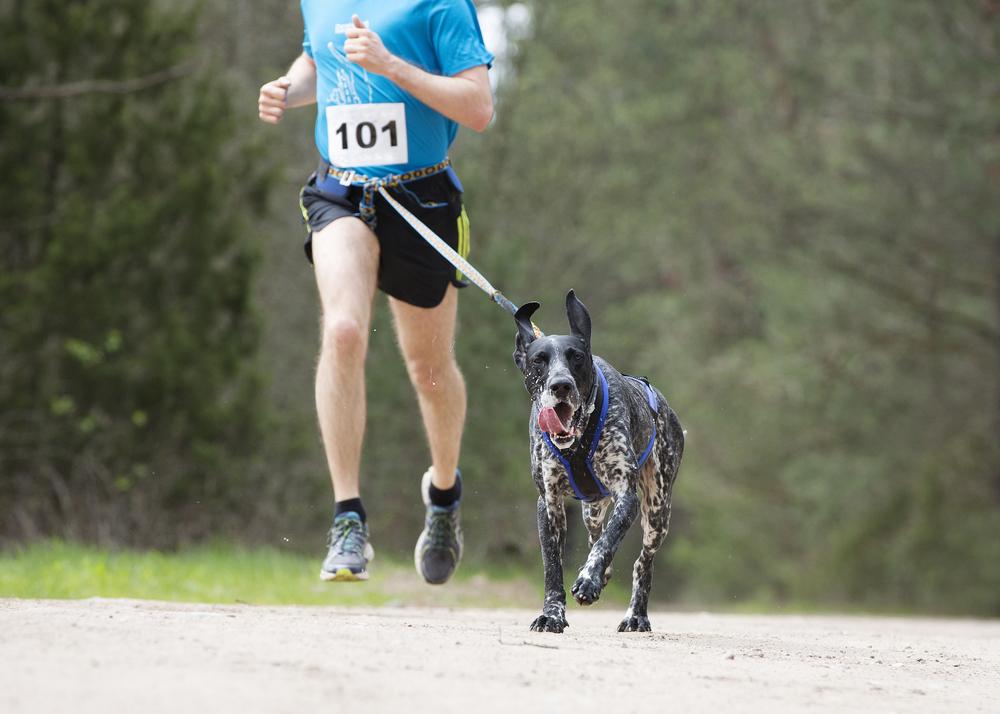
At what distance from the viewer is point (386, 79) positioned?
269 inches

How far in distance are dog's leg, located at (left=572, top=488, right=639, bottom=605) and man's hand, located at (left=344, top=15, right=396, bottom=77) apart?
6.79ft

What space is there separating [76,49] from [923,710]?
465 inches

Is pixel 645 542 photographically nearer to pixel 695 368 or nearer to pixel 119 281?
pixel 119 281

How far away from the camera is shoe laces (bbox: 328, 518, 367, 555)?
6.48m

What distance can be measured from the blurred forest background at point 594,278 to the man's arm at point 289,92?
6.01 metres

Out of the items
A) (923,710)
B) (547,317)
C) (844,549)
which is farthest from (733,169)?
(923,710)

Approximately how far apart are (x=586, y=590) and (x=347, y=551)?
1.27m

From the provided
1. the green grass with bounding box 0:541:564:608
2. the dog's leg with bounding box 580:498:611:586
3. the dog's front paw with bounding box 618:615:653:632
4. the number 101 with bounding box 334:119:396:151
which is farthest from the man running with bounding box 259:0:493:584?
the green grass with bounding box 0:541:564:608

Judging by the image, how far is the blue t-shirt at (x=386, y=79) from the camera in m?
6.81

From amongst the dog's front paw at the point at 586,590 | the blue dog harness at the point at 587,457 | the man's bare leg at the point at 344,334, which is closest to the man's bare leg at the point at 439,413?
the man's bare leg at the point at 344,334

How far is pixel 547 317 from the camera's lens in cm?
2130

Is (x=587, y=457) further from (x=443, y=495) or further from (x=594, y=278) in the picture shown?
(x=594, y=278)

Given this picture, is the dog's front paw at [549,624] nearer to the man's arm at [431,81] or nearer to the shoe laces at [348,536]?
the shoe laces at [348,536]

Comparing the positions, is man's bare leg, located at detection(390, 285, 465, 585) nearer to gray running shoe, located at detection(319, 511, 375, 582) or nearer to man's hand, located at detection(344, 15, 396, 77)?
gray running shoe, located at detection(319, 511, 375, 582)
